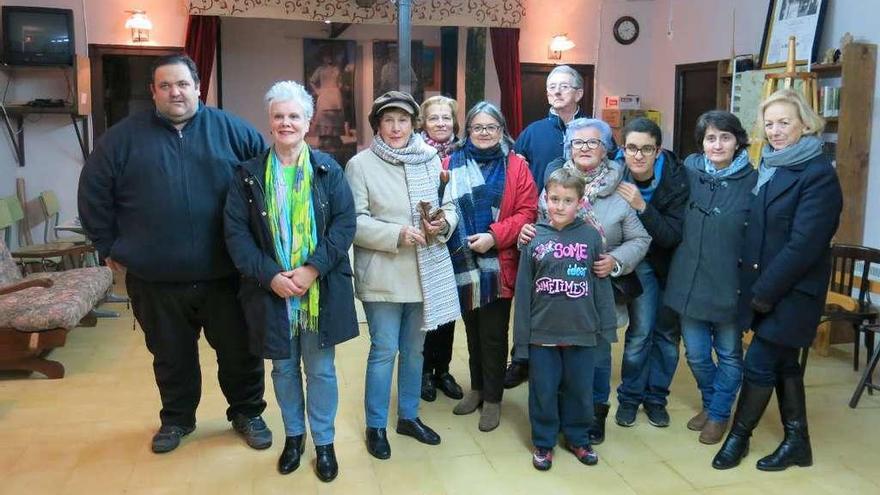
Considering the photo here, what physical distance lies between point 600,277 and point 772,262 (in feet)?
1.98

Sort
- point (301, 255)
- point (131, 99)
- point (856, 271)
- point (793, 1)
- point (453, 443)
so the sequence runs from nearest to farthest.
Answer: point (301, 255) < point (453, 443) < point (856, 271) < point (793, 1) < point (131, 99)

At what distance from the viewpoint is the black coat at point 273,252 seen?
252 centimetres

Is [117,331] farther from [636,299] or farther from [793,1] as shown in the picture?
[793,1]

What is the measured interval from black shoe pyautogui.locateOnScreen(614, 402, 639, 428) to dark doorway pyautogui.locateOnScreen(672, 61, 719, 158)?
171 inches

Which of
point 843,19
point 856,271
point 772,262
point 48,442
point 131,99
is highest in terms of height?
point 843,19

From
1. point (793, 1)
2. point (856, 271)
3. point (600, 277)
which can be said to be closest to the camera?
point (600, 277)

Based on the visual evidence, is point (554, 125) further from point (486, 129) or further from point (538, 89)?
point (538, 89)

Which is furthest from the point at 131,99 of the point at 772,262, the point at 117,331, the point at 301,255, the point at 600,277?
the point at 772,262

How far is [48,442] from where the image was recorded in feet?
9.97

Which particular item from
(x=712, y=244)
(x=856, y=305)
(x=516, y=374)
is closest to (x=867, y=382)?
(x=856, y=305)

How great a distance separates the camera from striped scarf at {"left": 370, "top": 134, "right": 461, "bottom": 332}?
2.75 m

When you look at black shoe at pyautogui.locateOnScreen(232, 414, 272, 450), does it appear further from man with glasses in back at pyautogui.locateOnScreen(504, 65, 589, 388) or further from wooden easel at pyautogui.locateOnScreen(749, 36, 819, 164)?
wooden easel at pyautogui.locateOnScreen(749, 36, 819, 164)

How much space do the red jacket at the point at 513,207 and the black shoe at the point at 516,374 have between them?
2.77 feet

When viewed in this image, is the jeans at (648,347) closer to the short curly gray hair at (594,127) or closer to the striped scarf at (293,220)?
the short curly gray hair at (594,127)
